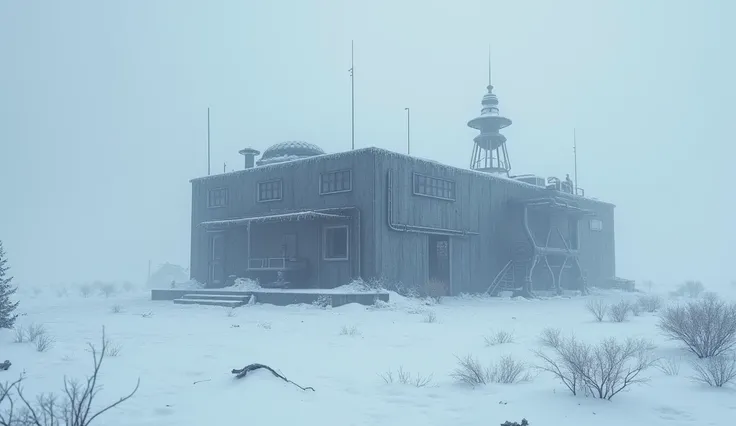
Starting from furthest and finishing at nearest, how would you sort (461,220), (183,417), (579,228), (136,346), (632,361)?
Answer: (579,228) → (461,220) → (136,346) → (632,361) → (183,417)

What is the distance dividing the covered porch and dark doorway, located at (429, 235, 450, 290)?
168 inches

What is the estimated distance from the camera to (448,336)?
1234cm

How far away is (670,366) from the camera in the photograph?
27.6 feet

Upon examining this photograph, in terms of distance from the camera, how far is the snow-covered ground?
6.48 metres

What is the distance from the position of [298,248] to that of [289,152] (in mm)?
6104

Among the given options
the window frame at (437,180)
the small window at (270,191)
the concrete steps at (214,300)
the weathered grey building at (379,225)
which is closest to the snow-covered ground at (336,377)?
the concrete steps at (214,300)

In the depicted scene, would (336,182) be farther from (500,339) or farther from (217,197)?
(500,339)

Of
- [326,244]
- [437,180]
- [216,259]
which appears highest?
[437,180]

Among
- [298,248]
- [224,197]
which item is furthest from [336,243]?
[224,197]

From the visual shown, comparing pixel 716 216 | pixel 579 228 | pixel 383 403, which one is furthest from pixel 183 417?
pixel 716 216

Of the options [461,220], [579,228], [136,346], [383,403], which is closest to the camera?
[383,403]

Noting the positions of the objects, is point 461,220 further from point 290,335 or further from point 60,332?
point 60,332

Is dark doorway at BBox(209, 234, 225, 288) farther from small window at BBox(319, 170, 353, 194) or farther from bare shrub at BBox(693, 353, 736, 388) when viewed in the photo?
bare shrub at BBox(693, 353, 736, 388)

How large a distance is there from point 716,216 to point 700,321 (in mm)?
146206
